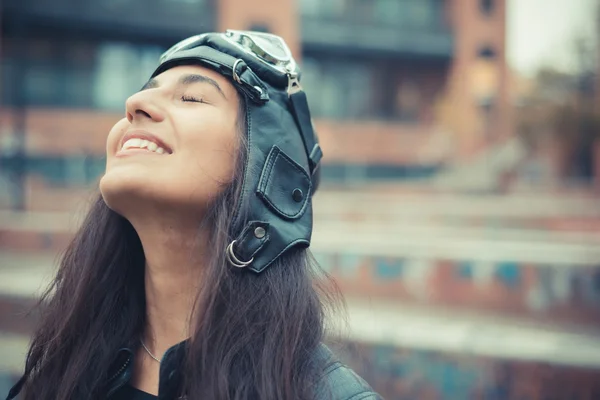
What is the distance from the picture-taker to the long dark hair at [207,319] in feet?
4.77

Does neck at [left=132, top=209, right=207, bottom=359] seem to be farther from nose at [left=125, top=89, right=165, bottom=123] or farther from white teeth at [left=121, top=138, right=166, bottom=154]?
nose at [left=125, top=89, right=165, bottom=123]

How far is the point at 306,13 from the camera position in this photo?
25844 mm

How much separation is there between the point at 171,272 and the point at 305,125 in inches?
23.8

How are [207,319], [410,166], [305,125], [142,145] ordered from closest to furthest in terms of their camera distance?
[207,319] → [142,145] → [305,125] → [410,166]

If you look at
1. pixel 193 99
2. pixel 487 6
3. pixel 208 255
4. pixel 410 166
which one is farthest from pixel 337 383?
pixel 487 6

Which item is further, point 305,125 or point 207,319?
point 305,125

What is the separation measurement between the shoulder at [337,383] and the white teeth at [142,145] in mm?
718

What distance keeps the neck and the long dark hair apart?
0.07 m

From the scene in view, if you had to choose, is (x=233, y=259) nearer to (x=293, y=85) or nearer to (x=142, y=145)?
(x=142, y=145)

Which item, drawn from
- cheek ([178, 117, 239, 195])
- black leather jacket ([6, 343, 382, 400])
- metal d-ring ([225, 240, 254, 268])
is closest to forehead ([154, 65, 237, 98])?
cheek ([178, 117, 239, 195])

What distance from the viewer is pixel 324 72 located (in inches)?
1073

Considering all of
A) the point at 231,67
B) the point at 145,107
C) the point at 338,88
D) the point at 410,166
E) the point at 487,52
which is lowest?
the point at 410,166

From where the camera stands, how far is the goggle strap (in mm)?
1734

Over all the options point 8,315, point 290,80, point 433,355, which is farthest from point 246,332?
point 8,315
